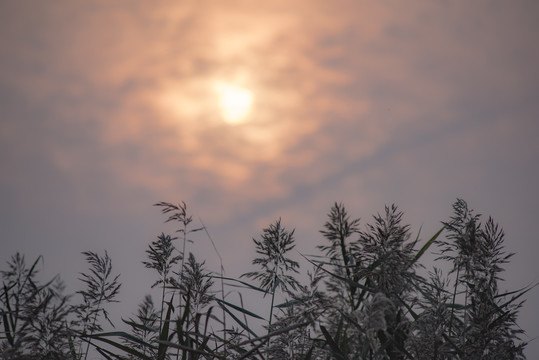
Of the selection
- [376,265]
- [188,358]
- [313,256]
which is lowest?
[188,358]

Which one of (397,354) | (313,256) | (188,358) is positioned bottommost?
(397,354)

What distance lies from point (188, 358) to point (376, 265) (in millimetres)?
1234

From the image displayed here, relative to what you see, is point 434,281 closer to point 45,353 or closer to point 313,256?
point 313,256

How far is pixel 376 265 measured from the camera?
2.52 meters

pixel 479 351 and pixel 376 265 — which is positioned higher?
pixel 376 265

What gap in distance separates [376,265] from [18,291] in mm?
1993

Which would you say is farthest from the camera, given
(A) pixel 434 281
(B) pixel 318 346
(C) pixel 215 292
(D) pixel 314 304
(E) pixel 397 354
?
(A) pixel 434 281

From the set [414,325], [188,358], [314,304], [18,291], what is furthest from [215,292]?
[414,325]

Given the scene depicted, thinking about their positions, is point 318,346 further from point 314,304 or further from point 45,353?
point 45,353

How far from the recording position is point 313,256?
3.21 m

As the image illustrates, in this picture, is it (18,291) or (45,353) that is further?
(18,291)

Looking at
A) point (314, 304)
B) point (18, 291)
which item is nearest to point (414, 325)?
point (314, 304)

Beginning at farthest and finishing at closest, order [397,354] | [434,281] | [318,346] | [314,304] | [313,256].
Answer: [434,281] → [313,256] → [314,304] → [318,346] → [397,354]

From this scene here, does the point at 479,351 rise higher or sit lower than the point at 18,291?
lower
